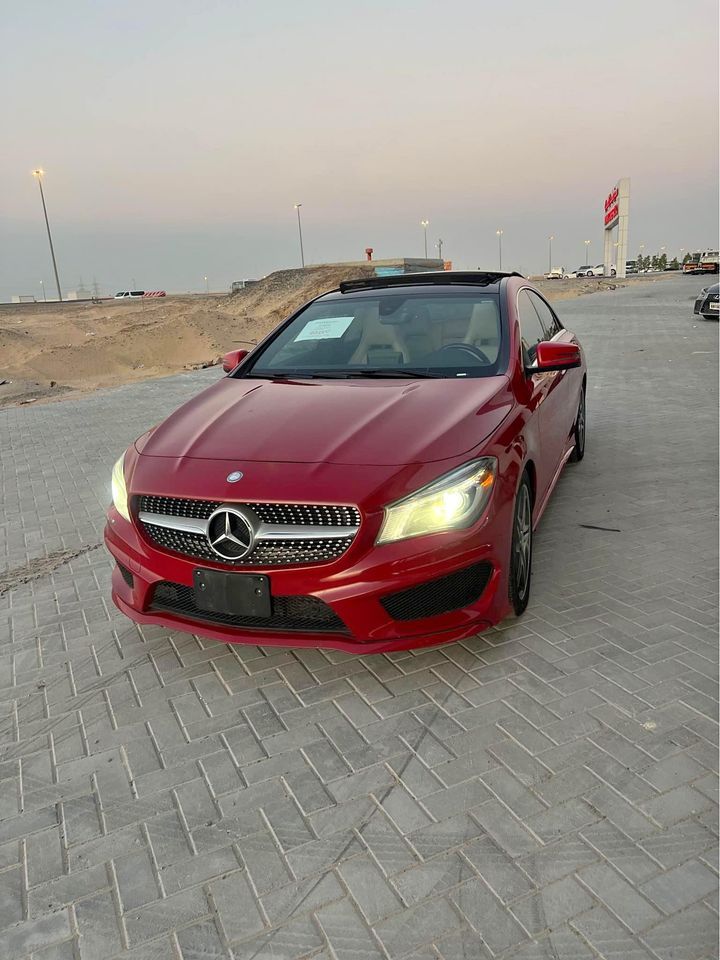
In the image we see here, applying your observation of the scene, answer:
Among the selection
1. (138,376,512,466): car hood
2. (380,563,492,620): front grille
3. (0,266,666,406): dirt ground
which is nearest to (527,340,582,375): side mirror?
(138,376,512,466): car hood

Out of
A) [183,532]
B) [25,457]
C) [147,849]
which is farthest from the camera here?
[25,457]

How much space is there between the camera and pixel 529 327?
446 centimetres

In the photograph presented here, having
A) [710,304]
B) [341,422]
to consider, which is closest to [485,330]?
[341,422]

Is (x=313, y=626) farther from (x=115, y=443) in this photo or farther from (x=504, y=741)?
(x=115, y=443)

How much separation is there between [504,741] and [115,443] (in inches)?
269

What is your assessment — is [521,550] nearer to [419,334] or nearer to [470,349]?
[470,349]

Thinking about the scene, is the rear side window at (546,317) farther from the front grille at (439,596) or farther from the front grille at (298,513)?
the front grille at (298,513)

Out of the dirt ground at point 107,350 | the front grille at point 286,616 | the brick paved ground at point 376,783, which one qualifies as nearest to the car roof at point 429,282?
the brick paved ground at point 376,783

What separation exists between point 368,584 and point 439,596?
0.33 m

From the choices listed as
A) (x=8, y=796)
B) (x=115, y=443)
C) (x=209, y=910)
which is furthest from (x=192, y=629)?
(x=115, y=443)

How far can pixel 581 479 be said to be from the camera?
5.87 meters

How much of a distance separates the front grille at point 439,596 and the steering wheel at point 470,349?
1343mm

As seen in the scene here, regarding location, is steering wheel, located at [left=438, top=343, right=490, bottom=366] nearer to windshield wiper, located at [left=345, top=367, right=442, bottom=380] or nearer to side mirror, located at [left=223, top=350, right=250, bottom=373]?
windshield wiper, located at [left=345, top=367, right=442, bottom=380]

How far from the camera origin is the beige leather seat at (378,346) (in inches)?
160
